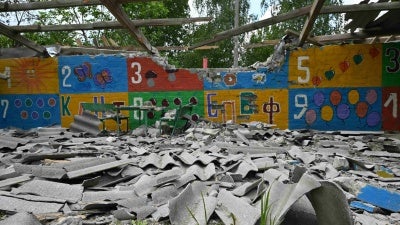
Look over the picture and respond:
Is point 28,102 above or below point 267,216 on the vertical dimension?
above

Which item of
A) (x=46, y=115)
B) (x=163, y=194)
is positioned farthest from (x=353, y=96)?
(x=46, y=115)

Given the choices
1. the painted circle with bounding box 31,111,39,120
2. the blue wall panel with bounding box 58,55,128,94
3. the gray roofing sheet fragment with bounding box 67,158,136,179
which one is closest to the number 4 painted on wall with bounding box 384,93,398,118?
the gray roofing sheet fragment with bounding box 67,158,136,179

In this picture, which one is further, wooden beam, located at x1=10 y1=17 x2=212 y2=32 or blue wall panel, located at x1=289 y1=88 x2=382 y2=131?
blue wall panel, located at x1=289 y1=88 x2=382 y2=131

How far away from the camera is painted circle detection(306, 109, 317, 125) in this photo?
9664mm

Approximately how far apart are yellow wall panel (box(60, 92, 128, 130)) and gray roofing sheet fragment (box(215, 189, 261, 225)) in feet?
25.8

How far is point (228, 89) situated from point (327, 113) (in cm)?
302

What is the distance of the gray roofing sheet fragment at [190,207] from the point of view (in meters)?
2.99

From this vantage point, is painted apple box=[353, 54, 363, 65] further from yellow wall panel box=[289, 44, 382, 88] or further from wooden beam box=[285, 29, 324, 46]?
wooden beam box=[285, 29, 324, 46]

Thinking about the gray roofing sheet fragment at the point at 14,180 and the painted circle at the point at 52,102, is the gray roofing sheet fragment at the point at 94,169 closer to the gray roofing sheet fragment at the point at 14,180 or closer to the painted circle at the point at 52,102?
the gray roofing sheet fragment at the point at 14,180

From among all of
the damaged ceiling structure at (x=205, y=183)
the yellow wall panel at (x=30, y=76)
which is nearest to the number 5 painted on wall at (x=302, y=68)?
the damaged ceiling structure at (x=205, y=183)

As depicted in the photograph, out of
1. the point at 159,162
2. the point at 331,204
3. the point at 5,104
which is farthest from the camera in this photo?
the point at 5,104

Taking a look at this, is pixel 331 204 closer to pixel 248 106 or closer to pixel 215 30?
pixel 248 106

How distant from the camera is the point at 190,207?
328 cm

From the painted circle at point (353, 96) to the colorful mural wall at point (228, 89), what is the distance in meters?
0.03
